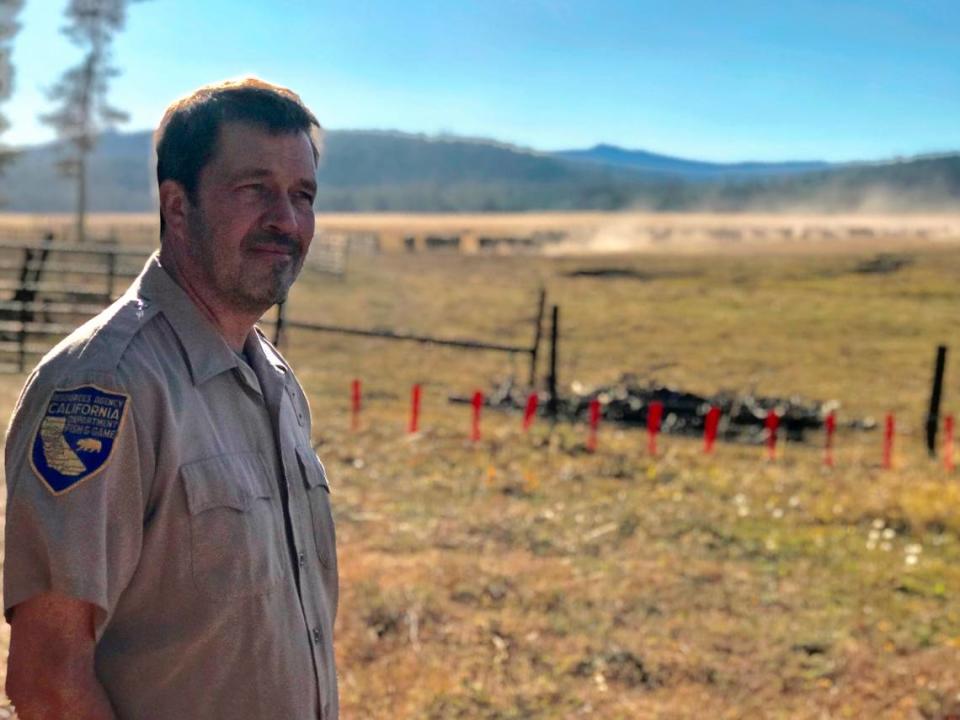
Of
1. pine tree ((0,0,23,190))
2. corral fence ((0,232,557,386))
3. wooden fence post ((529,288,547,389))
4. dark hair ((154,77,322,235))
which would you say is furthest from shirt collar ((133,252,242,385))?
pine tree ((0,0,23,190))

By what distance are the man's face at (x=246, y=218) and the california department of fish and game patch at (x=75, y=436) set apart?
0.37 m

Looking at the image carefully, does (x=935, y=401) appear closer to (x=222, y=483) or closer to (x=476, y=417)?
(x=476, y=417)

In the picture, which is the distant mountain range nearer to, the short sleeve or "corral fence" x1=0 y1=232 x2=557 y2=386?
"corral fence" x1=0 y1=232 x2=557 y2=386

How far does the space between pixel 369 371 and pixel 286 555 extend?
564 inches

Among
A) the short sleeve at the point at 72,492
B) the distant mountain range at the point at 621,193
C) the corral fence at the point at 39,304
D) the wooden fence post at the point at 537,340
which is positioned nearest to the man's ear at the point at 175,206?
the short sleeve at the point at 72,492

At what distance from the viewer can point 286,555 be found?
6.18 ft

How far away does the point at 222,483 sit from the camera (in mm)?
1724

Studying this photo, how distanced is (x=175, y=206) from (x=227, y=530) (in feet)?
2.00

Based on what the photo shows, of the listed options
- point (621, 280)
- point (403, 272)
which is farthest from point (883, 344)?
point (403, 272)

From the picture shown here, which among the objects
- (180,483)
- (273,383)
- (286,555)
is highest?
(273,383)

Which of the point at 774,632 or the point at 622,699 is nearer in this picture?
the point at 622,699

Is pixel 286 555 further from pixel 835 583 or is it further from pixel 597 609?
pixel 835 583

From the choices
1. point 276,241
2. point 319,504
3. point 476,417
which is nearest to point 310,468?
point 319,504

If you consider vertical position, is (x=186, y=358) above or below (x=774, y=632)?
above
